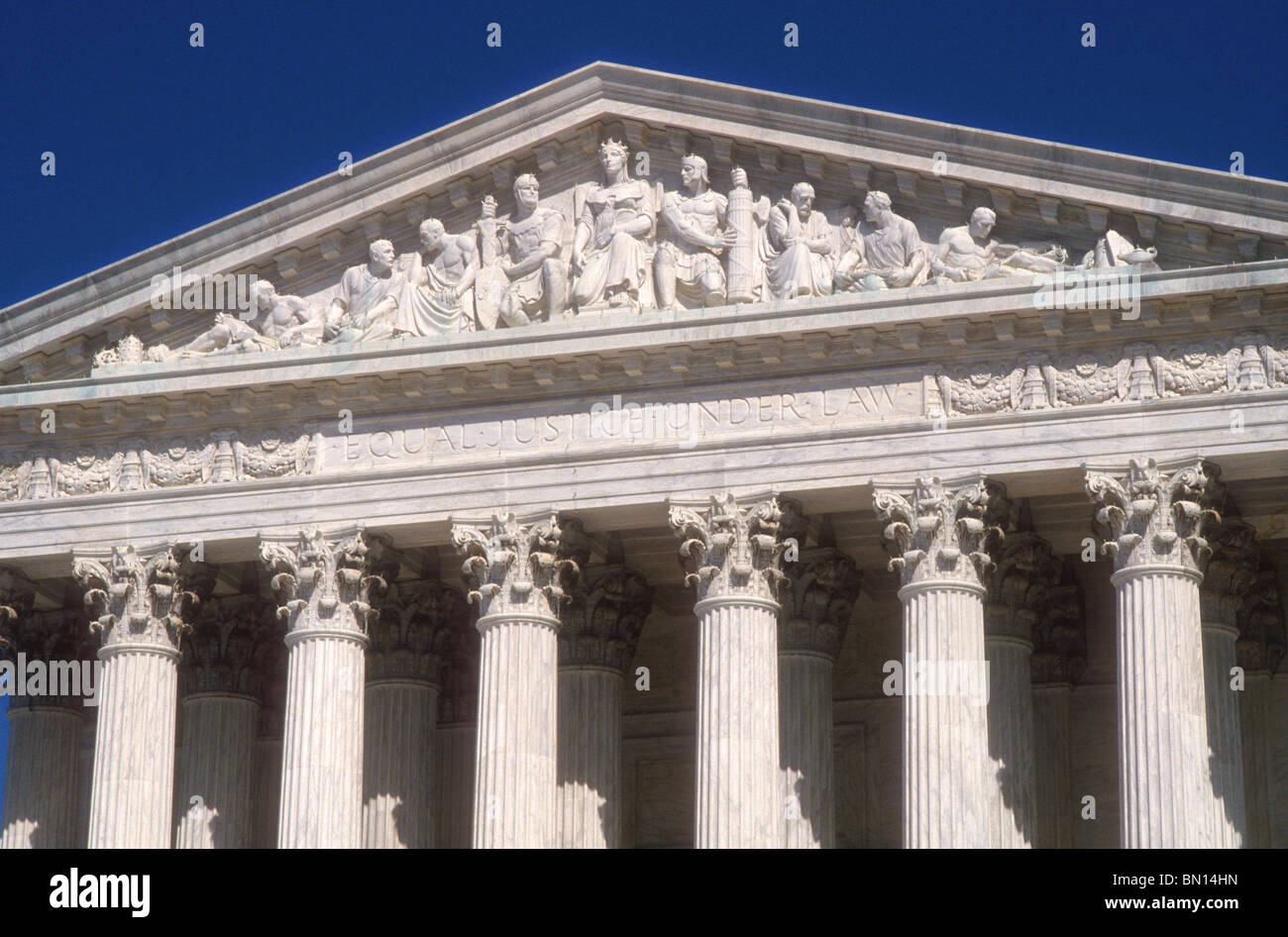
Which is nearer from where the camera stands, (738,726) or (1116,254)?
(1116,254)

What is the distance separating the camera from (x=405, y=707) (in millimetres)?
47844

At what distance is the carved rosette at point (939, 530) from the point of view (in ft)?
136

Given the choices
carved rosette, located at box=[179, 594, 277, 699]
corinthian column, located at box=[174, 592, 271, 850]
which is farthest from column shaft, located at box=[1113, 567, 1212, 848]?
carved rosette, located at box=[179, 594, 277, 699]

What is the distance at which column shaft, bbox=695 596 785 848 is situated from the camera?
41.4 meters

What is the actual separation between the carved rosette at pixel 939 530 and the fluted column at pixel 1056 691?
16.8 feet

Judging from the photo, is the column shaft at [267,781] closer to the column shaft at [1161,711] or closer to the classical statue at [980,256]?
the classical statue at [980,256]

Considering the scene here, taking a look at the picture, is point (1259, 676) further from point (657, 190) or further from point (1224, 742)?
point (657, 190)

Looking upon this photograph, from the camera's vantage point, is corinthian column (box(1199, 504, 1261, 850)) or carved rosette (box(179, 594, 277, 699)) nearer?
corinthian column (box(1199, 504, 1261, 850))

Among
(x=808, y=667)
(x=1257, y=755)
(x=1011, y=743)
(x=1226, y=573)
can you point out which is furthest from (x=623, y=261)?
(x=1257, y=755)

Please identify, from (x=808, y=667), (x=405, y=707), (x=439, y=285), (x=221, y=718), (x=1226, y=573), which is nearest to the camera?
(x=1226, y=573)

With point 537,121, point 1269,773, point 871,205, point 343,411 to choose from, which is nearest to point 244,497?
point 343,411

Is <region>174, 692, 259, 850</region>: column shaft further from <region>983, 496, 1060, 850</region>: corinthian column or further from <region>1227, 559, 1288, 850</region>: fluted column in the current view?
<region>1227, 559, 1288, 850</region>: fluted column

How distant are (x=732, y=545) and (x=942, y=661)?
157 inches
